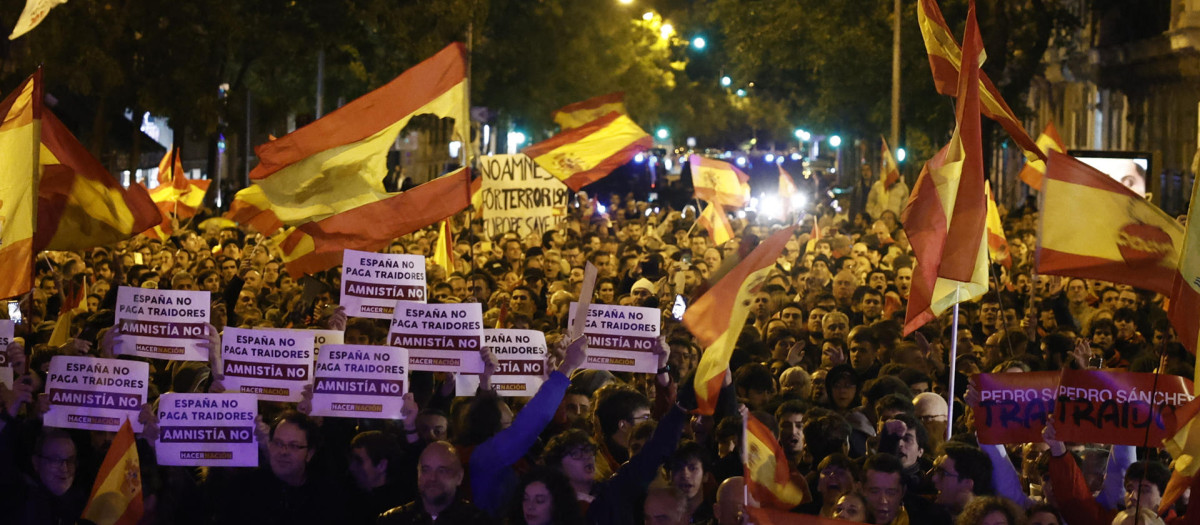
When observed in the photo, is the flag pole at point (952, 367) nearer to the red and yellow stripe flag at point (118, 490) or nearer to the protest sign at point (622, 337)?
the protest sign at point (622, 337)

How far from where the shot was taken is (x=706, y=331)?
309 inches

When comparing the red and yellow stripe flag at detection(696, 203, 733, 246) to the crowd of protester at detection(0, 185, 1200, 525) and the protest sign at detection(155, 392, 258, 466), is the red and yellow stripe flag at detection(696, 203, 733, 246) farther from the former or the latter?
the protest sign at detection(155, 392, 258, 466)

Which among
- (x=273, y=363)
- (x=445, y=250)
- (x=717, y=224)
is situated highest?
(x=717, y=224)

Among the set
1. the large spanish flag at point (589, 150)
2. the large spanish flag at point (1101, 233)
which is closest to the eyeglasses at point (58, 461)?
the large spanish flag at point (1101, 233)

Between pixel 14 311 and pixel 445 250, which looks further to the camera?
pixel 445 250

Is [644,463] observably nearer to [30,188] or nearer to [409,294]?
[409,294]

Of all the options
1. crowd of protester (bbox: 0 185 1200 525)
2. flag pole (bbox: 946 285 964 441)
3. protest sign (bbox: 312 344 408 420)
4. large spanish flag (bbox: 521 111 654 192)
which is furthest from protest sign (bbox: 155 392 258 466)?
large spanish flag (bbox: 521 111 654 192)

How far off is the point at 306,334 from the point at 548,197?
1084 cm

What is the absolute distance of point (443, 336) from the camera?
27.7ft

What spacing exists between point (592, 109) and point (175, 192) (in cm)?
583

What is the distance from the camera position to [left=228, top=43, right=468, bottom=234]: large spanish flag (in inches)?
439

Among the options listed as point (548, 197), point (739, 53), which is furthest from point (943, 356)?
point (739, 53)

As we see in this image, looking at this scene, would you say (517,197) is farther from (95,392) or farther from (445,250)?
(95,392)

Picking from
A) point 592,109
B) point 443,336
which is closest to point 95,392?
point 443,336
